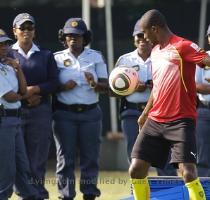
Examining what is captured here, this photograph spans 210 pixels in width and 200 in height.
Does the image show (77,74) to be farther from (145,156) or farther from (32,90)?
(145,156)

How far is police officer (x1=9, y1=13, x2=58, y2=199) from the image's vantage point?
10664 mm

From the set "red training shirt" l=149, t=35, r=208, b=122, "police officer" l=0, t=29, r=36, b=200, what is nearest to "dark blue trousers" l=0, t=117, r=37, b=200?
"police officer" l=0, t=29, r=36, b=200

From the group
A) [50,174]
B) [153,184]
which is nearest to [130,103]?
[153,184]

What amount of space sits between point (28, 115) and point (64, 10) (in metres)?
4.00

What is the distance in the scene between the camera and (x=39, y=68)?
35.2ft

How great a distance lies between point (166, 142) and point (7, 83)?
6.17ft

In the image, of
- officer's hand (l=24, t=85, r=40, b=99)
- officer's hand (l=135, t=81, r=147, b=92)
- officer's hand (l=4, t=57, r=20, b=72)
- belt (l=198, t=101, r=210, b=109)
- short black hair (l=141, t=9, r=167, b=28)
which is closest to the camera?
short black hair (l=141, t=9, r=167, b=28)

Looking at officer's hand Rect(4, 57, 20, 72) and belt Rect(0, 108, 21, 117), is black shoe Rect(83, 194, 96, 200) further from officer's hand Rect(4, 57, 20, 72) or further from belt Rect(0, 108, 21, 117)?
officer's hand Rect(4, 57, 20, 72)

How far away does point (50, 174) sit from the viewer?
45.7ft

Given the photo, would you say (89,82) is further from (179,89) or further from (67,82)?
(179,89)

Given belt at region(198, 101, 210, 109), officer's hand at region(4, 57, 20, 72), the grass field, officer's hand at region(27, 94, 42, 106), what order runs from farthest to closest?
1. the grass field
2. belt at region(198, 101, 210, 109)
3. officer's hand at region(27, 94, 42, 106)
4. officer's hand at region(4, 57, 20, 72)

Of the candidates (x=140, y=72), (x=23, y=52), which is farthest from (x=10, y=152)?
(x=140, y=72)

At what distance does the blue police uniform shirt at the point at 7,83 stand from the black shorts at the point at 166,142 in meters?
1.56

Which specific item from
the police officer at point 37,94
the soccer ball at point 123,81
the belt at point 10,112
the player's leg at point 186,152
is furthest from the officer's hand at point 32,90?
the player's leg at point 186,152
